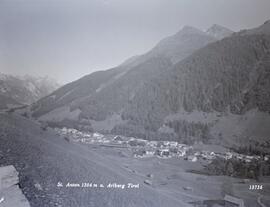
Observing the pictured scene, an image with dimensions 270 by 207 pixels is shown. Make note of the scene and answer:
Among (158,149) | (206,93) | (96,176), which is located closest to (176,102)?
(206,93)

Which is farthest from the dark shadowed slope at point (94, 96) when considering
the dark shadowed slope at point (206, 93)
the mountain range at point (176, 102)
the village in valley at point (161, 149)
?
the village in valley at point (161, 149)

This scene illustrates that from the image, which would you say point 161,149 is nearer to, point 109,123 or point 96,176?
point 109,123

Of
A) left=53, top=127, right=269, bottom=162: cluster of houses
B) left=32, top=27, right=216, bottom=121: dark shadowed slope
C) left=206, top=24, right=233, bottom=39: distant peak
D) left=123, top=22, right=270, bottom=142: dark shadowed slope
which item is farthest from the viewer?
left=206, top=24, right=233, bottom=39: distant peak

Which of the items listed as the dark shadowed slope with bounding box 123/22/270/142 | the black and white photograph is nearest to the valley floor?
the black and white photograph

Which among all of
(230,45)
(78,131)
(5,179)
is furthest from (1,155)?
(230,45)

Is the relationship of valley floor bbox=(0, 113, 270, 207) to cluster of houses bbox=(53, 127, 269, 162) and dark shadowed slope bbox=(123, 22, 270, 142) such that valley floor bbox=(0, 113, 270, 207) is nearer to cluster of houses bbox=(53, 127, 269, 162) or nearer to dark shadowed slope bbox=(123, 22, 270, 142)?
cluster of houses bbox=(53, 127, 269, 162)

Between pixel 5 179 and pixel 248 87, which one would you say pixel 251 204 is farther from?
pixel 5 179
